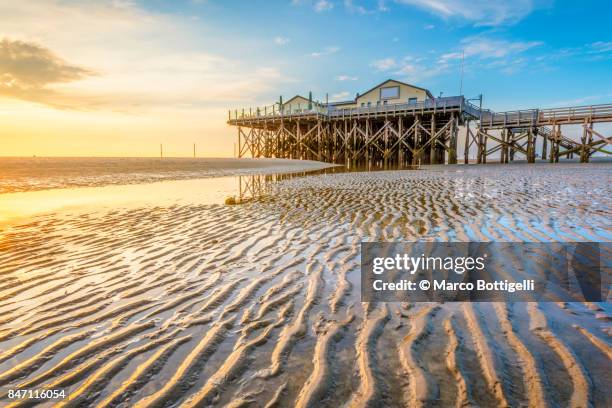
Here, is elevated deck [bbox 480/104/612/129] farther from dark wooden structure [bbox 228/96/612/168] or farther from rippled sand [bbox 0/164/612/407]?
rippled sand [bbox 0/164/612/407]

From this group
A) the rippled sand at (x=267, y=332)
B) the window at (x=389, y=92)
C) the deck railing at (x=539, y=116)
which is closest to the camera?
the rippled sand at (x=267, y=332)

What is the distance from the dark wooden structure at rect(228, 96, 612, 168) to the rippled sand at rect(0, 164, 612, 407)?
87.2 ft

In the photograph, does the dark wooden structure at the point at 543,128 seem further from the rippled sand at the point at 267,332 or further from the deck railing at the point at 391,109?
the rippled sand at the point at 267,332

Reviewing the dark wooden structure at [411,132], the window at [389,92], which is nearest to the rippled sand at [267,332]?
the dark wooden structure at [411,132]

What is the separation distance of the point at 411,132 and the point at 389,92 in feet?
27.7

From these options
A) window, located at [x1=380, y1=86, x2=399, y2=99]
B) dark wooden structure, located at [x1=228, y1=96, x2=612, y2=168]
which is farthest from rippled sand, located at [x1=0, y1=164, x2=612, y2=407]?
window, located at [x1=380, y1=86, x2=399, y2=99]

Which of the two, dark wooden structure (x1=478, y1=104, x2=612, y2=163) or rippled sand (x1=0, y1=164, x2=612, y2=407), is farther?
dark wooden structure (x1=478, y1=104, x2=612, y2=163)

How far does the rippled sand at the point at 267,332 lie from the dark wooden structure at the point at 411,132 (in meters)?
26.6

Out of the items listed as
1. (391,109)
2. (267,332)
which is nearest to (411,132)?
(391,109)

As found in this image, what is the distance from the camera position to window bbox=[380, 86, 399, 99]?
1598 inches

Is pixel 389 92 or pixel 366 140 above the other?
pixel 389 92

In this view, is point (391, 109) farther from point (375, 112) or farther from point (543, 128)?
point (543, 128)

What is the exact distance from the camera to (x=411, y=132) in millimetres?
35312

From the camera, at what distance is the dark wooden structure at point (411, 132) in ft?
95.9
